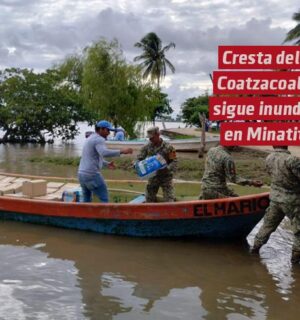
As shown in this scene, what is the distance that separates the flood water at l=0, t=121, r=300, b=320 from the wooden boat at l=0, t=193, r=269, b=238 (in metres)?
0.16

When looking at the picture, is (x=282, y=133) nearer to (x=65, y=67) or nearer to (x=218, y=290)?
(x=218, y=290)

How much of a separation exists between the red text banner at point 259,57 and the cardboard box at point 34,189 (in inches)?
174

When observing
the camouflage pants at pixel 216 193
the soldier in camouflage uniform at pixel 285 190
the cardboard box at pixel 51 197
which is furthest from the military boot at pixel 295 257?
the cardboard box at pixel 51 197

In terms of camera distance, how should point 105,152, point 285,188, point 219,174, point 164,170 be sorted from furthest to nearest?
1. point 164,170
2. point 105,152
3. point 219,174
4. point 285,188

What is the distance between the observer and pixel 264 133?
6199 mm

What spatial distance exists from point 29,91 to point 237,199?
32843mm

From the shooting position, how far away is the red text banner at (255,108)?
613cm

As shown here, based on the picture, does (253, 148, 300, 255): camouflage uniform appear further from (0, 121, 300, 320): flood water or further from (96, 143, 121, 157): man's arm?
(96, 143, 121, 157): man's arm

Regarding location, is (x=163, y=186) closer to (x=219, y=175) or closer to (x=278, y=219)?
(x=219, y=175)

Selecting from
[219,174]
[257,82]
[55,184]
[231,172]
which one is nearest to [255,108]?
[257,82]

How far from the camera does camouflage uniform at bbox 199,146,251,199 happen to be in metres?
7.21

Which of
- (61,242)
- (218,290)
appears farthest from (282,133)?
(61,242)

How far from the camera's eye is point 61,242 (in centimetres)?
787

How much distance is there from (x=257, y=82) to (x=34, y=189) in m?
4.73
